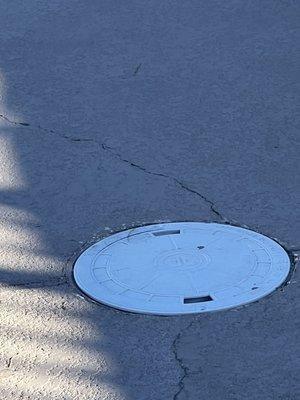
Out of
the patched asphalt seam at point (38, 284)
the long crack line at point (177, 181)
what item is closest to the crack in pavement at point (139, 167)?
the long crack line at point (177, 181)

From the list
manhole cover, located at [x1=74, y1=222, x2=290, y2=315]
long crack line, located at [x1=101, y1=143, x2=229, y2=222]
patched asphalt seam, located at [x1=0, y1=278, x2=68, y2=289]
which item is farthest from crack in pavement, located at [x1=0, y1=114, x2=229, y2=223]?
patched asphalt seam, located at [x1=0, y1=278, x2=68, y2=289]

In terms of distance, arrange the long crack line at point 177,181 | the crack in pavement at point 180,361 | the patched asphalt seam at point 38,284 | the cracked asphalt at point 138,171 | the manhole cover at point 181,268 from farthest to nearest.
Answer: the long crack line at point 177,181 → the patched asphalt seam at point 38,284 → the manhole cover at point 181,268 → the cracked asphalt at point 138,171 → the crack in pavement at point 180,361

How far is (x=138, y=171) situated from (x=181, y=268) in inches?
53.5

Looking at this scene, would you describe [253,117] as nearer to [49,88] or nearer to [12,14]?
[49,88]

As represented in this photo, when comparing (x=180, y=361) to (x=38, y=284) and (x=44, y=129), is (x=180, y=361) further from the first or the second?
(x=44, y=129)

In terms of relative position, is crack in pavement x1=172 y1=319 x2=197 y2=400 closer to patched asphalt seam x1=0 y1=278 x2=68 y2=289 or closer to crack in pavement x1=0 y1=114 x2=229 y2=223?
patched asphalt seam x1=0 y1=278 x2=68 y2=289

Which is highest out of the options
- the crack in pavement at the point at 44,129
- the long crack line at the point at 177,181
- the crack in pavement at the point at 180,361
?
the crack in pavement at the point at 180,361

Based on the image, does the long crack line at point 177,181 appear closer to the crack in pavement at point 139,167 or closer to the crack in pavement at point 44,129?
the crack in pavement at point 139,167

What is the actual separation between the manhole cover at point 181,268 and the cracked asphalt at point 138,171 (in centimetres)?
8

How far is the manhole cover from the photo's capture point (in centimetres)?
470

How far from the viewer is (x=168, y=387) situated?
4.04 m

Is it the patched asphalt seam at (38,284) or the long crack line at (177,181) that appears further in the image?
the long crack line at (177,181)

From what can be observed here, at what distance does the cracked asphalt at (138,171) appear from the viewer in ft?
13.8

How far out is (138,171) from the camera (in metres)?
6.18
